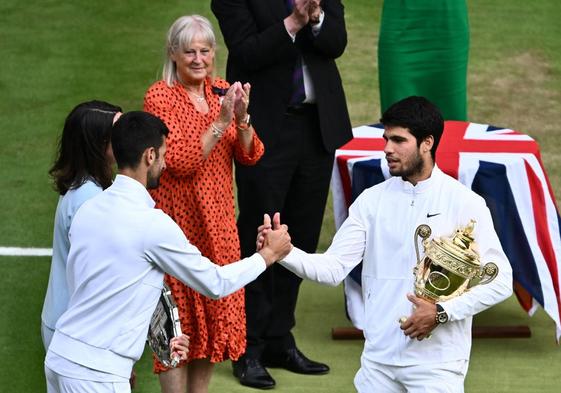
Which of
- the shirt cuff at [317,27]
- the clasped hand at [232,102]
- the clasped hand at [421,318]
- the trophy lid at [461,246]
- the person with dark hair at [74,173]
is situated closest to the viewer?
the trophy lid at [461,246]

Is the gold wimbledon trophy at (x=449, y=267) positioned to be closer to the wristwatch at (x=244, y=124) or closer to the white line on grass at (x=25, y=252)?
the wristwatch at (x=244, y=124)

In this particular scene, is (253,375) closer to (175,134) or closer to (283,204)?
(283,204)

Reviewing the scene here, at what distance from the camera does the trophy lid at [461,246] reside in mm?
5402

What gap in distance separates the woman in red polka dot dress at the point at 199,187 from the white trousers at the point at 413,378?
0.97 m

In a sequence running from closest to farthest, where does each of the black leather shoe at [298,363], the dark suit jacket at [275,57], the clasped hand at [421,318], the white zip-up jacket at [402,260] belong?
the clasped hand at [421,318], the white zip-up jacket at [402,260], the dark suit jacket at [275,57], the black leather shoe at [298,363]

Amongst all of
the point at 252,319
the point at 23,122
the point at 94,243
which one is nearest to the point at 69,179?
the point at 94,243

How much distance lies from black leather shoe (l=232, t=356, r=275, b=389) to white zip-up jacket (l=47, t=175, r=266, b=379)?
2269 millimetres

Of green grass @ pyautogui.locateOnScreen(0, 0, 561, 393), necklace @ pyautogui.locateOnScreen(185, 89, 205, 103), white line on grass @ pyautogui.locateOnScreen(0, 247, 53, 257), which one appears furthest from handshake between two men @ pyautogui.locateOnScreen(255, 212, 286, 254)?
white line on grass @ pyautogui.locateOnScreen(0, 247, 53, 257)

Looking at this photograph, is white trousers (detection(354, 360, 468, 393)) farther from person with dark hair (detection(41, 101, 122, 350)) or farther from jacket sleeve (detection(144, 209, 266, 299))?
person with dark hair (detection(41, 101, 122, 350))

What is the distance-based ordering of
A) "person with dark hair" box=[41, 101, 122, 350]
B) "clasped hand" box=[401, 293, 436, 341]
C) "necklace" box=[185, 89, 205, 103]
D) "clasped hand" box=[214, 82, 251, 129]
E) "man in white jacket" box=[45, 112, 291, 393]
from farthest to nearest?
1. "necklace" box=[185, 89, 205, 103]
2. "clasped hand" box=[214, 82, 251, 129]
3. "person with dark hair" box=[41, 101, 122, 350]
4. "clasped hand" box=[401, 293, 436, 341]
5. "man in white jacket" box=[45, 112, 291, 393]

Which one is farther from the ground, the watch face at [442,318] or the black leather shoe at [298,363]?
the watch face at [442,318]

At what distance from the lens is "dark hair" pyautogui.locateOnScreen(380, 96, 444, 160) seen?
578cm

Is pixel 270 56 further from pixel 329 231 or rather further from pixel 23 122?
pixel 23 122

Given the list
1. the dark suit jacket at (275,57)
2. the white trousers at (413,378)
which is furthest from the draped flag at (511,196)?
the white trousers at (413,378)
